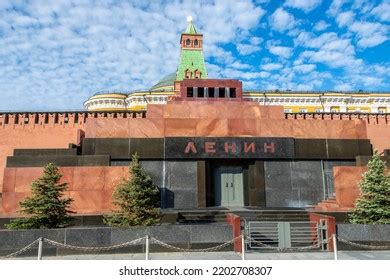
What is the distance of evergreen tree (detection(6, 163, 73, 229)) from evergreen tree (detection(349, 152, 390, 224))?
9.90m

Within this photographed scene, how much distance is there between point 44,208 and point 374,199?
35.6ft

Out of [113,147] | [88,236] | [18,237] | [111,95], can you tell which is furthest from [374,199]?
[111,95]

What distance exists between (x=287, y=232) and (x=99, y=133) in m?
10.6

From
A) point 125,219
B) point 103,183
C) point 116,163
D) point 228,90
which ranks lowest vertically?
point 125,219

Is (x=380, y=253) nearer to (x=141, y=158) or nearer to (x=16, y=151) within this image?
(x=141, y=158)

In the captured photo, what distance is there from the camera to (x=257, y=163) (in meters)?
17.3

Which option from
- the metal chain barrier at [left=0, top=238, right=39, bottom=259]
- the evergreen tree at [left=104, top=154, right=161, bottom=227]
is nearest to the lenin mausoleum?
the evergreen tree at [left=104, top=154, right=161, bottom=227]

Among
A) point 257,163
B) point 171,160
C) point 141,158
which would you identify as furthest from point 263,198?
point 141,158

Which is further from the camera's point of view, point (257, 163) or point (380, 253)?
point (257, 163)

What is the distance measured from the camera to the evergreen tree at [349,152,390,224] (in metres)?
11.6

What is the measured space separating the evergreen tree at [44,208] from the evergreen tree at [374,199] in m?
9.90

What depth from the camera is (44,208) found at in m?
11.1

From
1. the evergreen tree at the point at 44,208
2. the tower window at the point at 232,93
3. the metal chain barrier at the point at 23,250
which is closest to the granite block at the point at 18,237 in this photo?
the metal chain barrier at the point at 23,250

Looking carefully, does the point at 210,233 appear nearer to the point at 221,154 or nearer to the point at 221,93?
the point at 221,154
